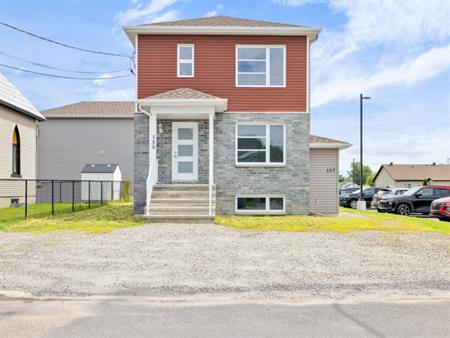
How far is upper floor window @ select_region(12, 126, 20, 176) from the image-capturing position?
67.8ft

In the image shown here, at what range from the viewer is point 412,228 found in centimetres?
1273

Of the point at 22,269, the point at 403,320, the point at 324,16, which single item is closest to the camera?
the point at 403,320

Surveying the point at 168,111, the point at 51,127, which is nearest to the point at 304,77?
the point at 168,111

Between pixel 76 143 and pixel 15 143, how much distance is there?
832 cm

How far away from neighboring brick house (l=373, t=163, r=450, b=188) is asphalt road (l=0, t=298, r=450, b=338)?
63.9 m

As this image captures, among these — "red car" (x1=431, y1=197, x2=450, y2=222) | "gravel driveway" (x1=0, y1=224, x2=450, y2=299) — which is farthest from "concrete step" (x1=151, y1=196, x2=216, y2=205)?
"red car" (x1=431, y1=197, x2=450, y2=222)

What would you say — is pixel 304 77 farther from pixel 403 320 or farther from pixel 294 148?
pixel 403 320

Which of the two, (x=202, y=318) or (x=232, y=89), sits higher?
(x=232, y=89)

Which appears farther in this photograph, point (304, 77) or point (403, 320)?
point (304, 77)

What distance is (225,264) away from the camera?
734cm

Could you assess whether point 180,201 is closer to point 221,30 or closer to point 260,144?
point 260,144

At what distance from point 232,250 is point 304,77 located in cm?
943

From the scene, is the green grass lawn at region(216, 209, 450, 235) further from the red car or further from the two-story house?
the red car

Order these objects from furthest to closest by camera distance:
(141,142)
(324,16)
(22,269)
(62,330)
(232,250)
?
(324,16) < (141,142) < (232,250) < (22,269) < (62,330)
